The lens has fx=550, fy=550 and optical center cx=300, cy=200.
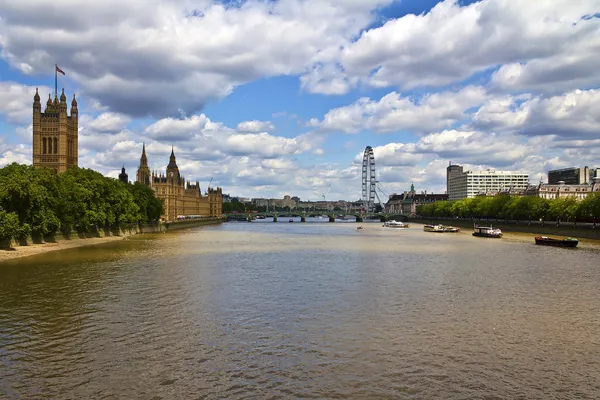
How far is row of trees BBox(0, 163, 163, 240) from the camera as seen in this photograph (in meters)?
64.7

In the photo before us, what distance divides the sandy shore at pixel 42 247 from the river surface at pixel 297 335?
14.4m

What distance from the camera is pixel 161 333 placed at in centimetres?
2686

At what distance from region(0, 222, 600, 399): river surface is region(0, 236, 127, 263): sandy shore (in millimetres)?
14440

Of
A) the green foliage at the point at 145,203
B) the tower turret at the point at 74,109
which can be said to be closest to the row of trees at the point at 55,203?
the green foliage at the point at 145,203

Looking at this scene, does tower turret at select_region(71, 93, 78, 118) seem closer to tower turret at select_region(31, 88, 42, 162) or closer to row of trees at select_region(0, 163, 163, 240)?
tower turret at select_region(31, 88, 42, 162)

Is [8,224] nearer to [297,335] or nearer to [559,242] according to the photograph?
[297,335]

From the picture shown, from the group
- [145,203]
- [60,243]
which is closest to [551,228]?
[145,203]

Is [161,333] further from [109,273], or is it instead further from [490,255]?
[490,255]

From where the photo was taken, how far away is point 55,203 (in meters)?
76.2

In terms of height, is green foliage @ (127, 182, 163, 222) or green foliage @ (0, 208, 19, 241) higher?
green foliage @ (127, 182, 163, 222)

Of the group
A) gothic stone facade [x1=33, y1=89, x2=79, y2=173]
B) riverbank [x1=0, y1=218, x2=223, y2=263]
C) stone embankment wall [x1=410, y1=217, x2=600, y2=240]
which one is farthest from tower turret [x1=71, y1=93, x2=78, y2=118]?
stone embankment wall [x1=410, y1=217, x2=600, y2=240]

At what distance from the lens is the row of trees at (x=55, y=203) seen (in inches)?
2547

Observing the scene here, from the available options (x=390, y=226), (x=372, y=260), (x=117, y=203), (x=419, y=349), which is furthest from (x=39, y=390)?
(x=390, y=226)

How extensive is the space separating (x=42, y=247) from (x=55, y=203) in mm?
6914
